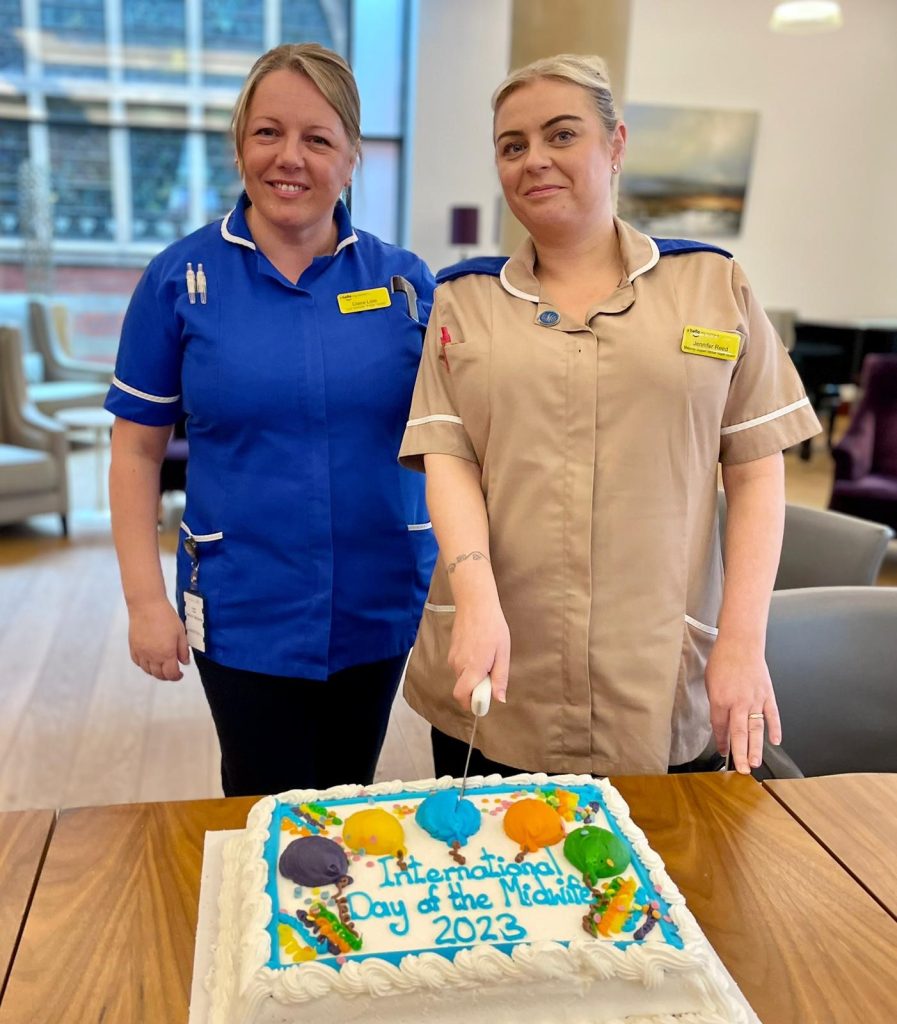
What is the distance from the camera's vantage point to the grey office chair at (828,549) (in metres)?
2.17

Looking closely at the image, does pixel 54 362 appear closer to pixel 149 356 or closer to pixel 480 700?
pixel 149 356

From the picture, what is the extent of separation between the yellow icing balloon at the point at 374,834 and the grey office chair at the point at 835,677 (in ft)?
2.83

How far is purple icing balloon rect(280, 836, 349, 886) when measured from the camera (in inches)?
37.4

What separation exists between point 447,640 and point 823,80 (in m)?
8.11

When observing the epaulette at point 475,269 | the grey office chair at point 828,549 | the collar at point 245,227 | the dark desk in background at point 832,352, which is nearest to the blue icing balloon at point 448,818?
the epaulette at point 475,269

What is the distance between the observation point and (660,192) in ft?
25.1

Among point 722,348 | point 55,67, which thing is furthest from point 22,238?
point 722,348

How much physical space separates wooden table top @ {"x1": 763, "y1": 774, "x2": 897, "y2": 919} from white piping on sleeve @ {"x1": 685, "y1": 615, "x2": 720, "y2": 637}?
218 mm

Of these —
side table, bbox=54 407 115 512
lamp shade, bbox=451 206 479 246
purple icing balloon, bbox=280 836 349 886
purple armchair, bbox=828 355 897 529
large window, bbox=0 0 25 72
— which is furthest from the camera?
large window, bbox=0 0 25 72

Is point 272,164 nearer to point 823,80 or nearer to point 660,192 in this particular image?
point 660,192

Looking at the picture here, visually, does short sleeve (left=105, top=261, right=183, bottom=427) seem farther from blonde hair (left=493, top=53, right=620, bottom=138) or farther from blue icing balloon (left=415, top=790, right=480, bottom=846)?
blue icing balloon (left=415, top=790, right=480, bottom=846)

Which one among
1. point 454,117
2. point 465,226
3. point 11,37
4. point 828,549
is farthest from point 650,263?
point 11,37

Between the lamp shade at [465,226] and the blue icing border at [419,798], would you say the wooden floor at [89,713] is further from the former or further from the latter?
the lamp shade at [465,226]

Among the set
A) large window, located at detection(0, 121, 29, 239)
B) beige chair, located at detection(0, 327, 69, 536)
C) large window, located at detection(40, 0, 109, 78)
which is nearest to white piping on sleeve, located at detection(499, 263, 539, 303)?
beige chair, located at detection(0, 327, 69, 536)
